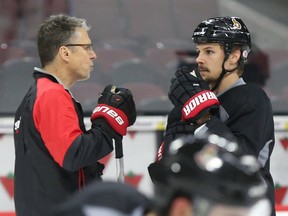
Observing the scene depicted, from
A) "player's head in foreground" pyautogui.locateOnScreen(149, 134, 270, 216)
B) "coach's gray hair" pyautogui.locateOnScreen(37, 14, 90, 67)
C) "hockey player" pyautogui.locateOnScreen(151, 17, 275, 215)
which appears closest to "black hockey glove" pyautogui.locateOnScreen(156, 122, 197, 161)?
"hockey player" pyautogui.locateOnScreen(151, 17, 275, 215)

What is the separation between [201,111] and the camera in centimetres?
270

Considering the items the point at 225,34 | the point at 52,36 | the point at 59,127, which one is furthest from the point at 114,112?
the point at 225,34

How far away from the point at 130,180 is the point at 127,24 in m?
1.04

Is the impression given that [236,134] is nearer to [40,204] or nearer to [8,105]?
[40,204]

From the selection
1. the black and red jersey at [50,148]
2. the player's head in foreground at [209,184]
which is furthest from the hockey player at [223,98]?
the player's head in foreground at [209,184]

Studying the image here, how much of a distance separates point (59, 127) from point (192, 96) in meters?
0.44

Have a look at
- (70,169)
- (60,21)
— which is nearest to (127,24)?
(60,21)

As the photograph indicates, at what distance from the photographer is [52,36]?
2926mm

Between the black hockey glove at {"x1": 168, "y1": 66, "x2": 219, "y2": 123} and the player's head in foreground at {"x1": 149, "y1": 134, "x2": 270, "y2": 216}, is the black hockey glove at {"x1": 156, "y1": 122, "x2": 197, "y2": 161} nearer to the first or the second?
the black hockey glove at {"x1": 168, "y1": 66, "x2": 219, "y2": 123}

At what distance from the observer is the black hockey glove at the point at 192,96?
2697 millimetres

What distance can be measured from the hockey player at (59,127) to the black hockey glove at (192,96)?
0.22 meters

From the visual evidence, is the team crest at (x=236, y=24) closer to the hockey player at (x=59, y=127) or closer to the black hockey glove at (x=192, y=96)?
the black hockey glove at (x=192, y=96)

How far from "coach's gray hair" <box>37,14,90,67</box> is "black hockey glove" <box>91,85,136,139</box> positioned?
229 mm

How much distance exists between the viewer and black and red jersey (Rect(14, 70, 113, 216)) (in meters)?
2.73
